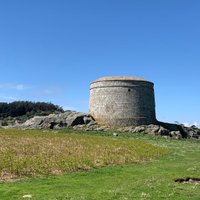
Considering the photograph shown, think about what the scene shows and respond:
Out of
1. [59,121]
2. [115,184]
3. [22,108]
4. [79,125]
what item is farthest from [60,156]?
[22,108]

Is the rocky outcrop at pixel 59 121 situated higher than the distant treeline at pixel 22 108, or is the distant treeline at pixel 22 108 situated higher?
the distant treeline at pixel 22 108

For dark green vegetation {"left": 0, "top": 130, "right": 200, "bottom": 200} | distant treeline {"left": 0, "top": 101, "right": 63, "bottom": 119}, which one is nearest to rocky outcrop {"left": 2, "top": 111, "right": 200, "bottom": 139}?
dark green vegetation {"left": 0, "top": 130, "right": 200, "bottom": 200}

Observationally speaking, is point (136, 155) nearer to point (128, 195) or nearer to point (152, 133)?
point (128, 195)

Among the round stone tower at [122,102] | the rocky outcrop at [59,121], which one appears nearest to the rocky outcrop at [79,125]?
the rocky outcrop at [59,121]

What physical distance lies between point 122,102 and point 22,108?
56764mm

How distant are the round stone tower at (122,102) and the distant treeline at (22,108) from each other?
4683cm

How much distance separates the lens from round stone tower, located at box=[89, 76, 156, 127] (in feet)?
262

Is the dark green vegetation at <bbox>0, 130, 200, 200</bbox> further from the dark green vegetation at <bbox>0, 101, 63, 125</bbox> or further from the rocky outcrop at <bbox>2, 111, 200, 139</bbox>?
the dark green vegetation at <bbox>0, 101, 63, 125</bbox>

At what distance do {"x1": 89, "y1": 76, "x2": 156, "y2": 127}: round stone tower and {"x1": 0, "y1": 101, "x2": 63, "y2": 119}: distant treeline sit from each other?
46831mm

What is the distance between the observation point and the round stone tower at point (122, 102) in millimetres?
79750

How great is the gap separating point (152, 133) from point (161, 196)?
166ft

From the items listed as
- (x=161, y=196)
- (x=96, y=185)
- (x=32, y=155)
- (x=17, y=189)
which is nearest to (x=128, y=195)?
(x=161, y=196)

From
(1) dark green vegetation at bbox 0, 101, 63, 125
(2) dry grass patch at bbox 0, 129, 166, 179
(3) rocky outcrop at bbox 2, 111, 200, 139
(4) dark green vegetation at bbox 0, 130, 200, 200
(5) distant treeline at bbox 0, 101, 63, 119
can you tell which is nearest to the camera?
(4) dark green vegetation at bbox 0, 130, 200, 200

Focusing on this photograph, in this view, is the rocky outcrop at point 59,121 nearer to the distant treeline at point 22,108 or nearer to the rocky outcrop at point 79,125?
the rocky outcrop at point 79,125
